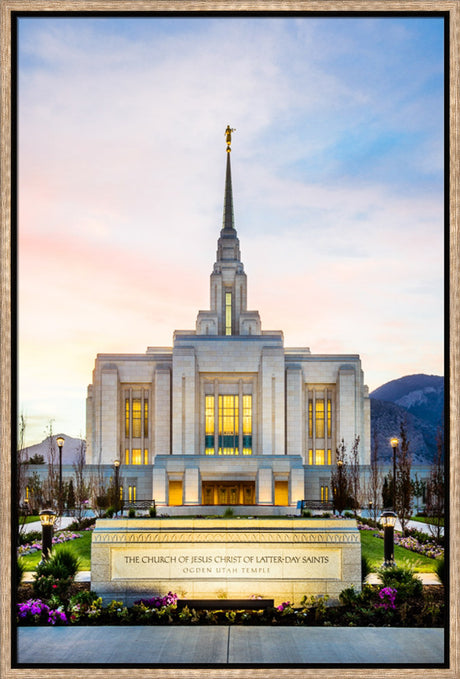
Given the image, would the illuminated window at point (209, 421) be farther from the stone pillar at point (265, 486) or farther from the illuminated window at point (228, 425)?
the stone pillar at point (265, 486)

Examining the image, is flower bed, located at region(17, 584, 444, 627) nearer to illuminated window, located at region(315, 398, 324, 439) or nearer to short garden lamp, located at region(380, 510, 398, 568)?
short garden lamp, located at region(380, 510, 398, 568)

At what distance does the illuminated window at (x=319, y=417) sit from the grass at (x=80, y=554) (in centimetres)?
3060

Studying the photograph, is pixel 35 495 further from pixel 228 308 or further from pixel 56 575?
pixel 228 308

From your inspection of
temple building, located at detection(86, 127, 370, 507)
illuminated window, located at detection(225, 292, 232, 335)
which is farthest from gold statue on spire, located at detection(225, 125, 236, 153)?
temple building, located at detection(86, 127, 370, 507)

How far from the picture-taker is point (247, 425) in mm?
50375

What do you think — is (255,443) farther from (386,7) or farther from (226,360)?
(386,7)

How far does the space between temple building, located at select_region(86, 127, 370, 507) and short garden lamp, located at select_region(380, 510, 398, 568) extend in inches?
1209

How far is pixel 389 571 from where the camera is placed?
42.0 ft

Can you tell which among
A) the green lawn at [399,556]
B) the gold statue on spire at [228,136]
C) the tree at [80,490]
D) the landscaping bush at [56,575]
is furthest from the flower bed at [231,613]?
the gold statue on spire at [228,136]

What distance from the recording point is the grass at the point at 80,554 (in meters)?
16.7

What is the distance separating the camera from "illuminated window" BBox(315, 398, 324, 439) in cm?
5294

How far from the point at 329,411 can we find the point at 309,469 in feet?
27.2

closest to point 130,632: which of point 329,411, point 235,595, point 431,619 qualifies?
point 235,595

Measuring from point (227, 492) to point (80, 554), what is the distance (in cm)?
2533
